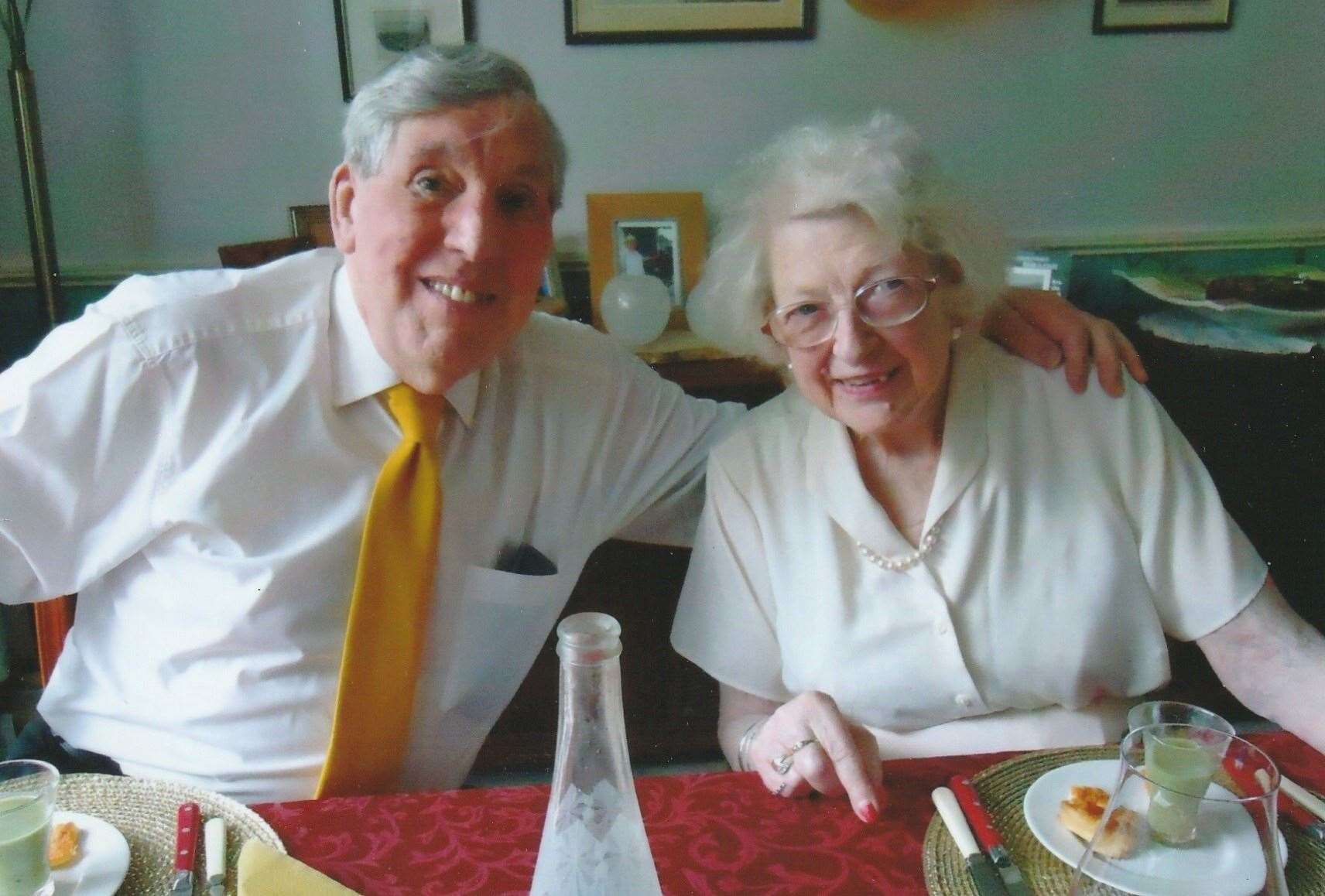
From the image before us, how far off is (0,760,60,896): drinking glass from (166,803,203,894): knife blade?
0.10 metres

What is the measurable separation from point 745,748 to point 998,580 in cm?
38

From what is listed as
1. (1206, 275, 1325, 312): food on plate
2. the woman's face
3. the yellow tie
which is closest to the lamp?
→ the yellow tie

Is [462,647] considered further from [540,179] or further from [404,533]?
[540,179]

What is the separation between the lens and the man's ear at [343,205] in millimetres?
1349

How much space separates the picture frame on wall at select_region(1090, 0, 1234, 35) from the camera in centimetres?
275

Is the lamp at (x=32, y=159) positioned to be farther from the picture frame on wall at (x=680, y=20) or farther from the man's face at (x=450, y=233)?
the man's face at (x=450, y=233)

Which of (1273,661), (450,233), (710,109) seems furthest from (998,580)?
(710,109)

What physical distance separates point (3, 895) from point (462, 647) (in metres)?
0.61

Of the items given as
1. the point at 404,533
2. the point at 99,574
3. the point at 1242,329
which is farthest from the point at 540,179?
the point at 1242,329

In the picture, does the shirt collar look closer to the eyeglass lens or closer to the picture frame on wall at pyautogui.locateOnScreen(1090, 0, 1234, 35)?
the eyeglass lens

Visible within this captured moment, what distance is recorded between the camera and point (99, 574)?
1.37 meters

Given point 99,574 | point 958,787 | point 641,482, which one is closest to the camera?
point 958,787

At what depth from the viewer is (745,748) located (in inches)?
50.4

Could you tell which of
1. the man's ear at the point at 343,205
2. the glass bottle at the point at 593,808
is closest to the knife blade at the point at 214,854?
the glass bottle at the point at 593,808
